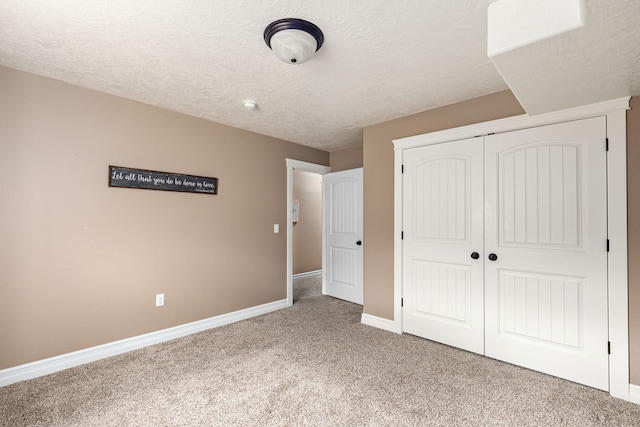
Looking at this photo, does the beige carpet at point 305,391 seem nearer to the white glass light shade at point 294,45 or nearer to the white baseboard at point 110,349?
the white baseboard at point 110,349

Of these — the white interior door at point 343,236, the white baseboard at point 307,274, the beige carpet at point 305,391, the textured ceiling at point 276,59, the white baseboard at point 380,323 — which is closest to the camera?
the textured ceiling at point 276,59

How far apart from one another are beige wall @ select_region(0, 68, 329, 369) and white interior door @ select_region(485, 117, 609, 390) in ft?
8.79

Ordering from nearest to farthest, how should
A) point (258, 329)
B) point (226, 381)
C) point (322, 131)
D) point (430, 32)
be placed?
1. point (430, 32)
2. point (226, 381)
3. point (258, 329)
4. point (322, 131)

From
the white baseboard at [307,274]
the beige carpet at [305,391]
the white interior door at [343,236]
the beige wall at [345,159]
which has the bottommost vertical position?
the beige carpet at [305,391]

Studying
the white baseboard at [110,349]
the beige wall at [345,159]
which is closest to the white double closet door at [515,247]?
the beige wall at [345,159]

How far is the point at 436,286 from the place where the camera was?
287 centimetres

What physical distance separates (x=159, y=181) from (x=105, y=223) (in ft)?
1.96

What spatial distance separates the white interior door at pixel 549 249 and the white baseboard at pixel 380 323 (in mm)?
887

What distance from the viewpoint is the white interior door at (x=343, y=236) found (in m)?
4.23

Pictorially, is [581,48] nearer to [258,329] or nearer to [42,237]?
[258,329]

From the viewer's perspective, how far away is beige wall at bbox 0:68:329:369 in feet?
7.18

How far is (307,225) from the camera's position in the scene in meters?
6.13

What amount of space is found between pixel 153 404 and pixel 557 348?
9.65ft

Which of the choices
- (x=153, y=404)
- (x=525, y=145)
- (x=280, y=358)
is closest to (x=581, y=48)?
(x=525, y=145)
